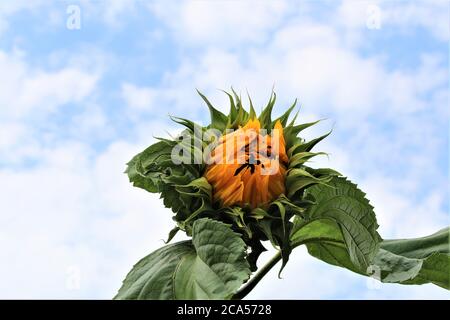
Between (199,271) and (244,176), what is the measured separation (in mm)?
342

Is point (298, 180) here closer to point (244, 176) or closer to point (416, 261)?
point (244, 176)

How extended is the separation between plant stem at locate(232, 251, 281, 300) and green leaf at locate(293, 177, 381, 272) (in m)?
0.19

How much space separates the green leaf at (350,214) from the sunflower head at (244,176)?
137 mm

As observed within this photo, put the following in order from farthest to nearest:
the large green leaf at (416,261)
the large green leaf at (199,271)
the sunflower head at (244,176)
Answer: the large green leaf at (416,261)
the sunflower head at (244,176)
the large green leaf at (199,271)

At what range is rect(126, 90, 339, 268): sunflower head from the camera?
2.70 m

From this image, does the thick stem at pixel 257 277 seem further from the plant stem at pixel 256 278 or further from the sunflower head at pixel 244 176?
the sunflower head at pixel 244 176

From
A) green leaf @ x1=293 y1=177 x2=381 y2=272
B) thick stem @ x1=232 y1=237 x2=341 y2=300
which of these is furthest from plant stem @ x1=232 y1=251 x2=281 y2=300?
green leaf @ x1=293 y1=177 x2=381 y2=272

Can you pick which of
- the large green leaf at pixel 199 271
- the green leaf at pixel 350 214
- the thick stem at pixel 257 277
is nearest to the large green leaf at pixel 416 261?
the green leaf at pixel 350 214

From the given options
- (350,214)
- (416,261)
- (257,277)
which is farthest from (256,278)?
(416,261)

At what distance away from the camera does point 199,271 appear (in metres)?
2.58

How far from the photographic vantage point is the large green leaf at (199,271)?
2.49 meters

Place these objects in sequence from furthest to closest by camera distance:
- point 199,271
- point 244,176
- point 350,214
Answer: point 350,214, point 244,176, point 199,271

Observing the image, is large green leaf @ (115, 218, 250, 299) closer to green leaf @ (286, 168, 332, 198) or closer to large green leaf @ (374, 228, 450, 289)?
green leaf @ (286, 168, 332, 198)

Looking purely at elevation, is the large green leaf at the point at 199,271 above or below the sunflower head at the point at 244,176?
below
